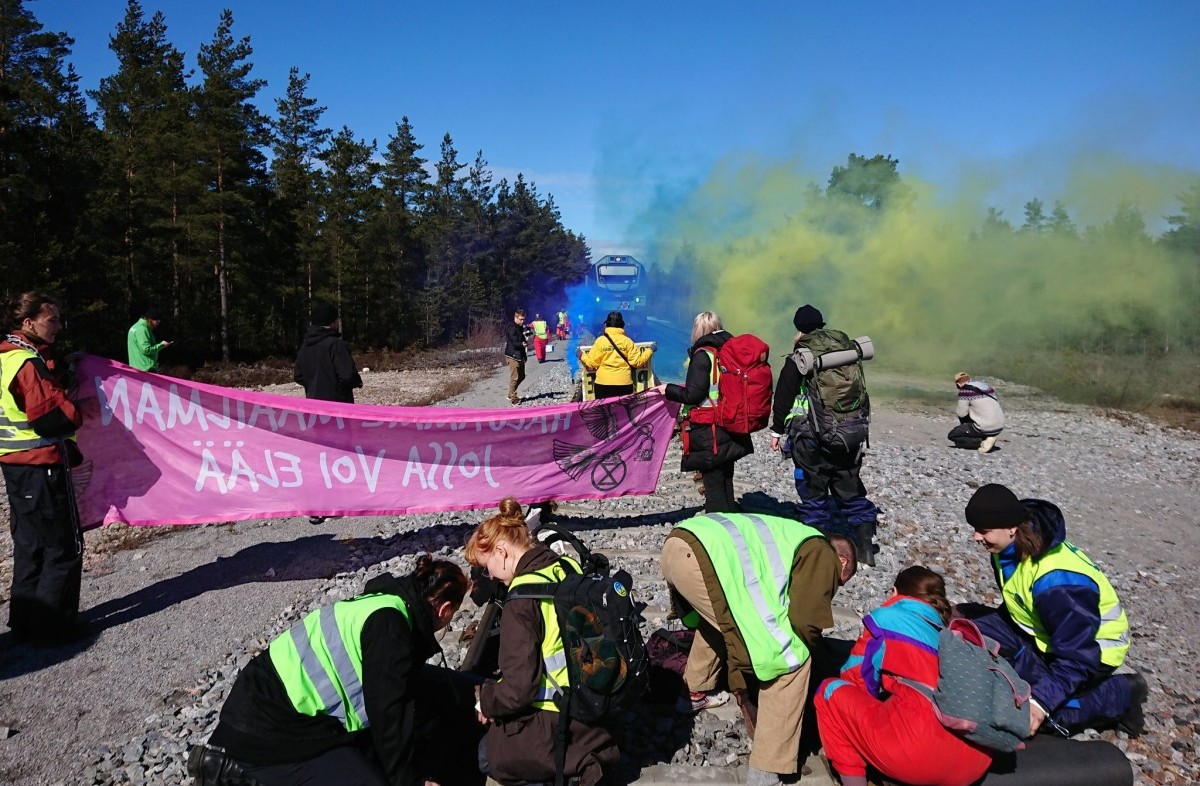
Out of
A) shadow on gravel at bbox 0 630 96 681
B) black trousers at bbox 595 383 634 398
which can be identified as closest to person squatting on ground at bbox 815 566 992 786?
shadow on gravel at bbox 0 630 96 681

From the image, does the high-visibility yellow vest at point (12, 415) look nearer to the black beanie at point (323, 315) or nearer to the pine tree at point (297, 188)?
the black beanie at point (323, 315)

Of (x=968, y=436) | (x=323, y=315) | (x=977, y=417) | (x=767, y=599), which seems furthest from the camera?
(x=968, y=436)

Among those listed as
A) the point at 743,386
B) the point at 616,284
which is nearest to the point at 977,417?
the point at 743,386

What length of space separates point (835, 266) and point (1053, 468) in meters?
17.5

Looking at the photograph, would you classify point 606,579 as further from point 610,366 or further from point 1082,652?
point 610,366

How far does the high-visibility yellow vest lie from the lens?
195 inches

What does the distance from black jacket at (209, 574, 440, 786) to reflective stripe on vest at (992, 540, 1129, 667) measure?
3230mm

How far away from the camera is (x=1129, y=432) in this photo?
17359 millimetres

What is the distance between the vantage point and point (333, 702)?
3.14 metres

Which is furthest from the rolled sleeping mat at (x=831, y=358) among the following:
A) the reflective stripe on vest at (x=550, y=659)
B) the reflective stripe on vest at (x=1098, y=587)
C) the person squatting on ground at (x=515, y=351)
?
the person squatting on ground at (x=515, y=351)

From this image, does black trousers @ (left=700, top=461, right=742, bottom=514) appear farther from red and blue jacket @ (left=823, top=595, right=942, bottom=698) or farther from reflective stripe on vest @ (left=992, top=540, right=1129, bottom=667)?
red and blue jacket @ (left=823, top=595, right=942, bottom=698)

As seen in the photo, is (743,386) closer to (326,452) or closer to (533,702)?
(533,702)

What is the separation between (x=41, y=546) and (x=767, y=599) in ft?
16.6

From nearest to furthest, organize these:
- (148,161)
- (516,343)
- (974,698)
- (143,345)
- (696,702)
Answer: (974,698), (696,702), (143,345), (516,343), (148,161)
